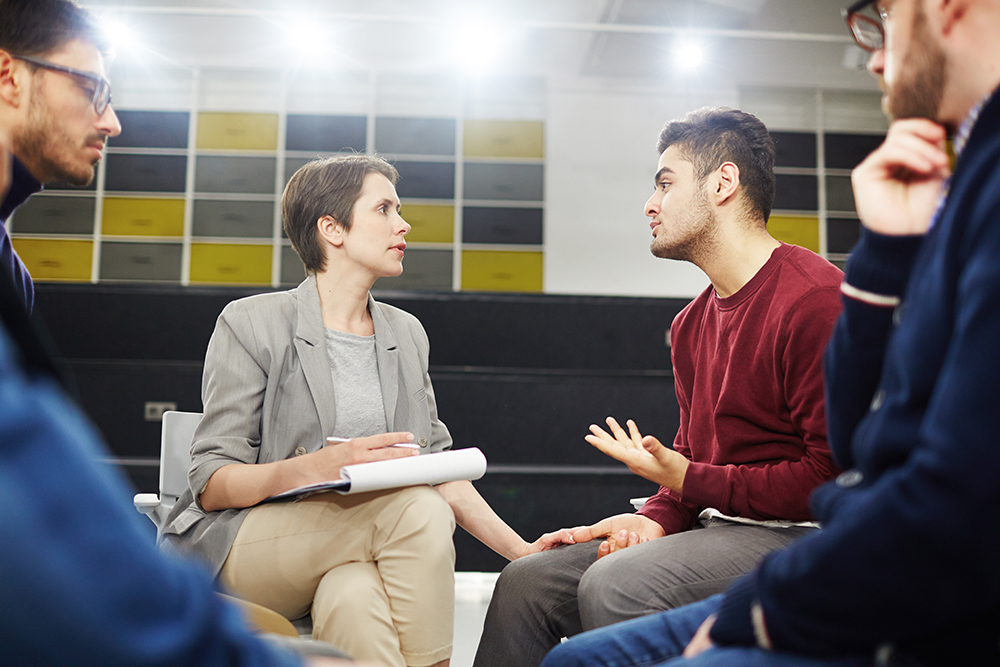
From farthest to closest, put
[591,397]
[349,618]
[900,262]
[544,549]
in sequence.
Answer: [591,397]
[544,549]
[349,618]
[900,262]

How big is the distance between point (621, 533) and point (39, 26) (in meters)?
1.56

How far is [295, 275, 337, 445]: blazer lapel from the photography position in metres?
1.64

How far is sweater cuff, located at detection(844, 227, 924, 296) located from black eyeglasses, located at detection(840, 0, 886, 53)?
0.27 meters

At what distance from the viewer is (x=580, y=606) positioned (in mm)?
1372

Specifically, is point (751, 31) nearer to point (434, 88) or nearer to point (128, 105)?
point (434, 88)

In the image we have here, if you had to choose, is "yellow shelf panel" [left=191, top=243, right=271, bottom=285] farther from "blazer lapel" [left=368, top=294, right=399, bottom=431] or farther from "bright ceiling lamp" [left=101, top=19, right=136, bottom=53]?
"blazer lapel" [left=368, top=294, right=399, bottom=431]

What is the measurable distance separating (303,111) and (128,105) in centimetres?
167

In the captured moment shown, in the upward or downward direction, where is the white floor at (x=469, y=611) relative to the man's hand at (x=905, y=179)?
downward

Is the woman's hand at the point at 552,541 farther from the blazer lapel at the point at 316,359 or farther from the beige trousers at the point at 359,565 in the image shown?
the blazer lapel at the point at 316,359

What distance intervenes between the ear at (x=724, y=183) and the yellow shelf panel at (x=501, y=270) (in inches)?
204

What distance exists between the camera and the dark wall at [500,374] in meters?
3.85

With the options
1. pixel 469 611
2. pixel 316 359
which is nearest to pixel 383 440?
pixel 316 359

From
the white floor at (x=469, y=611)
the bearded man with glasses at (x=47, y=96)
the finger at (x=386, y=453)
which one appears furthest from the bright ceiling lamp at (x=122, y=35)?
the finger at (x=386, y=453)

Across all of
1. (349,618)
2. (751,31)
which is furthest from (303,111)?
(349,618)
